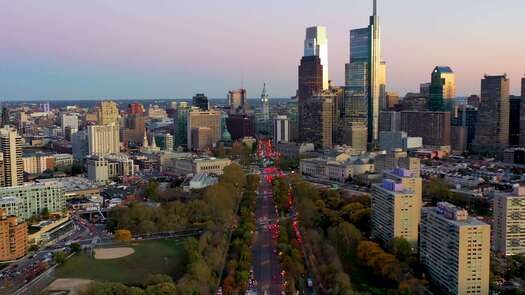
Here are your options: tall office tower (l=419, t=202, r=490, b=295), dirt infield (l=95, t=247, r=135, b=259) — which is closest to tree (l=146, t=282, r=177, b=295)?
dirt infield (l=95, t=247, r=135, b=259)

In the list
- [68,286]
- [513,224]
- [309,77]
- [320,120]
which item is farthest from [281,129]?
[68,286]

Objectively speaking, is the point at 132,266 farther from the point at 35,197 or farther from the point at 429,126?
the point at 429,126

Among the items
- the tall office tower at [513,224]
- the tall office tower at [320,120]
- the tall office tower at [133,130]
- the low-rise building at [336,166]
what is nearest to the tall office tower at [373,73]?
the tall office tower at [320,120]

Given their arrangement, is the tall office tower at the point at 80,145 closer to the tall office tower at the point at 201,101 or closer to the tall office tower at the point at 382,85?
the tall office tower at the point at 201,101

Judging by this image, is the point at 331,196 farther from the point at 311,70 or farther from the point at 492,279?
the point at 311,70

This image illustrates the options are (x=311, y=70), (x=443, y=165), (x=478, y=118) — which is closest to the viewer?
(x=443, y=165)

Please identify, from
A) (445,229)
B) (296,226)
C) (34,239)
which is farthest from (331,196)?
(34,239)

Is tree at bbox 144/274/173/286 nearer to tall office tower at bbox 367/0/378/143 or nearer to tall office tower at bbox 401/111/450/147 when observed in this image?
tall office tower at bbox 401/111/450/147
